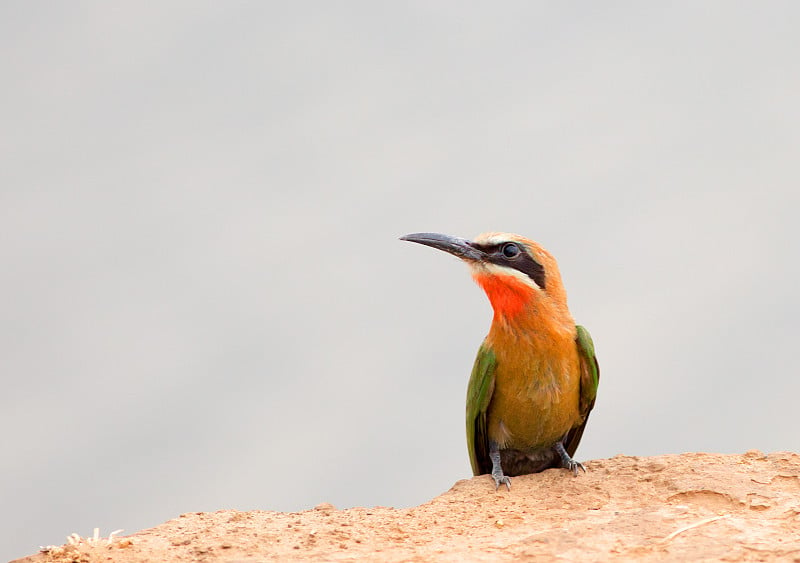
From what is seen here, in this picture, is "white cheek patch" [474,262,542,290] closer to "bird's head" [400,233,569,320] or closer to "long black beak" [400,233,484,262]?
"bird's head" [400,233,569,320]

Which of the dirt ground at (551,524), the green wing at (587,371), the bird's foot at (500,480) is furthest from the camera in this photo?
the green wing at (587,371)

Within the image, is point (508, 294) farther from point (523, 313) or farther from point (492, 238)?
point (492, 238)

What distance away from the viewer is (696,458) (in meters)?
7.66

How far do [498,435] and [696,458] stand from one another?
5.01 feet

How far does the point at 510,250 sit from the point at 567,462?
1.74 meters

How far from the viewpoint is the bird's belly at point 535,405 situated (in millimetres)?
7836

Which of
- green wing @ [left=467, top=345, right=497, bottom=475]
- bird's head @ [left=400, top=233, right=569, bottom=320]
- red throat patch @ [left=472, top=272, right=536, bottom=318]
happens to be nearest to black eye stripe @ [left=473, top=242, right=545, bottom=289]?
bird's head @ [left=400, top=233, right=569, bottom=320]

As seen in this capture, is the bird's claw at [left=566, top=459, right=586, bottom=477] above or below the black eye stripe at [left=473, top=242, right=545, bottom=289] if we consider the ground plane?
below

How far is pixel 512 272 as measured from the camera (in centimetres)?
790

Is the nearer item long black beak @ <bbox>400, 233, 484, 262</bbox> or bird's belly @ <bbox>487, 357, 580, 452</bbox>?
bird's belly @ <bbox>487, 357, 580, 452</bbox>

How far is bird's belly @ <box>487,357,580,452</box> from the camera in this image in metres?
7.84

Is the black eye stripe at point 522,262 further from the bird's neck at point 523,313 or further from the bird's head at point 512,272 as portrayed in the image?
the bird's neck at point 523,313

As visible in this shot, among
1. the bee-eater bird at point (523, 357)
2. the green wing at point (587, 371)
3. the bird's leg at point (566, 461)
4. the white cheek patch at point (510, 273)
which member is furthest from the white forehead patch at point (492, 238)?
the bird's leg at point (566, 461)

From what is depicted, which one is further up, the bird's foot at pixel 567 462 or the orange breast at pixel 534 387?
the orange breast at pixel 534 387
